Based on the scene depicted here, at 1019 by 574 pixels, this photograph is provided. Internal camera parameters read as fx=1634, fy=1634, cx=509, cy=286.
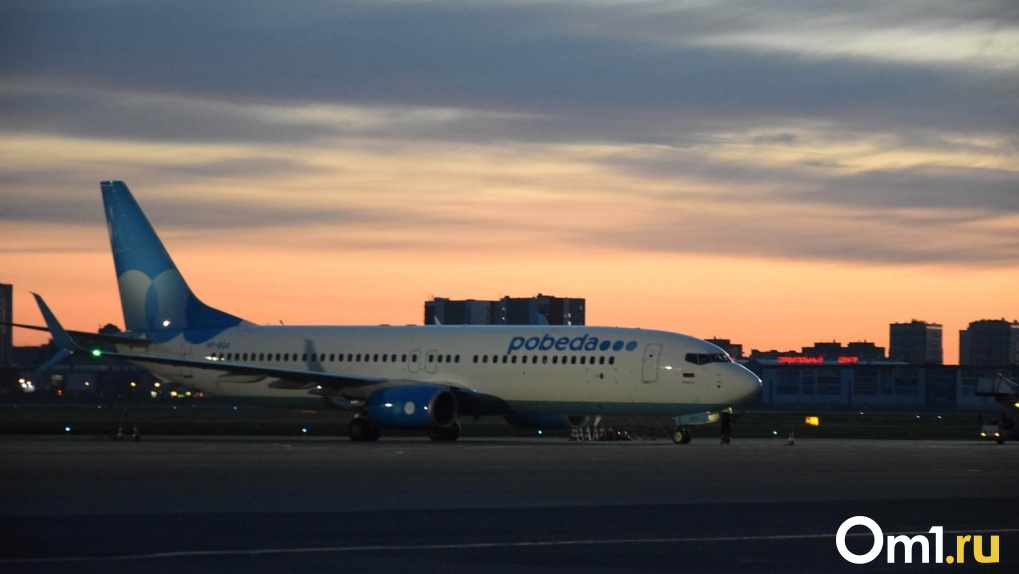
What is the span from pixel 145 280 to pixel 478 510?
41.0 m

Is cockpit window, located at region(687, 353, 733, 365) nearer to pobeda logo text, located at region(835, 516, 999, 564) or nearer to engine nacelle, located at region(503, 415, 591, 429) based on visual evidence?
engine nacelle, located at region(503, 415, 591, 429)

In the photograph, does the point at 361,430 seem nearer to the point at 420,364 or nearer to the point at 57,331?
the point at 420,364

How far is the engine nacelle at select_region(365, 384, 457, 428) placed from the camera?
50031mm

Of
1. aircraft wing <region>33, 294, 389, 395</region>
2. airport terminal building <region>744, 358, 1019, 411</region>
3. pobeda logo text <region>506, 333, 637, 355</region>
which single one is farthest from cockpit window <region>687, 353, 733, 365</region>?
airport terminal building <region>744, 358, 1019, 411</region>

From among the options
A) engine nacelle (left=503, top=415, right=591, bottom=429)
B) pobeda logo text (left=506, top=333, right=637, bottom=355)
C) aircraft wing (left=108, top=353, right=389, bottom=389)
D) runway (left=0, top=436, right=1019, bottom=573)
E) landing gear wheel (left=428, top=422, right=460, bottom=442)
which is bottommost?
runway (left=0, top=436, right=1019, bottom=573)

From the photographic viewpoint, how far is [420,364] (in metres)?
53.8

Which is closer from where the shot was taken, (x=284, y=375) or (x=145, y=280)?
(x=284, y=375)

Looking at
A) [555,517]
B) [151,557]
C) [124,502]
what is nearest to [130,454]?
[124,502]

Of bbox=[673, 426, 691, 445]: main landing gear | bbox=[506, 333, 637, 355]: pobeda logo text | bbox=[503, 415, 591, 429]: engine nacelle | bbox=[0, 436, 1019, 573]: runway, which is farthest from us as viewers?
bbox=[503, 415, 591, 429]: engine nacelle

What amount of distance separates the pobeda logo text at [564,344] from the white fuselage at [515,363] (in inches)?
1.3

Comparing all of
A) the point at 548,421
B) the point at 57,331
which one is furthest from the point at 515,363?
the point at 57,331

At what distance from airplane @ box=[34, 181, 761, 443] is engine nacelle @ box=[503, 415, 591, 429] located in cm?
5

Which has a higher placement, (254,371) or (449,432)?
(254,371)

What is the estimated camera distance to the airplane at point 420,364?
50031mm
